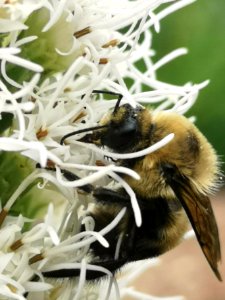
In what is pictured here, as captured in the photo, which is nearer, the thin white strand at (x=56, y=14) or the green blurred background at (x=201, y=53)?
the thin white strand at (x=56, y=14)

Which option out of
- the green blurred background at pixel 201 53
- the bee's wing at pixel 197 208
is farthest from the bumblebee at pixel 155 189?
the green blurred background at pixel 201 53

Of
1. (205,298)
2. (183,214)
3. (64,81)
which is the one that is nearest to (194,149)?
(183,214)

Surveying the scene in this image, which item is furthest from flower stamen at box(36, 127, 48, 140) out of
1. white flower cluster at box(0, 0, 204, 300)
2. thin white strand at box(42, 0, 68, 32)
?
thin white strand at box(42, 0, 68, 32)

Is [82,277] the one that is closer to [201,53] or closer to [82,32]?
[82,32]

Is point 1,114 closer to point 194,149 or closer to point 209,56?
point 194,149

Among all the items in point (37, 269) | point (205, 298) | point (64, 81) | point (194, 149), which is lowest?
point (205, 298)

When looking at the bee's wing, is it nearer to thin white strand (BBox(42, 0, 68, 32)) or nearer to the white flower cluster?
the white flower cluster

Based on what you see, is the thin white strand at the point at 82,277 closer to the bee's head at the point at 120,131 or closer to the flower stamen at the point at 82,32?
the bee's head at the point at 120,131
